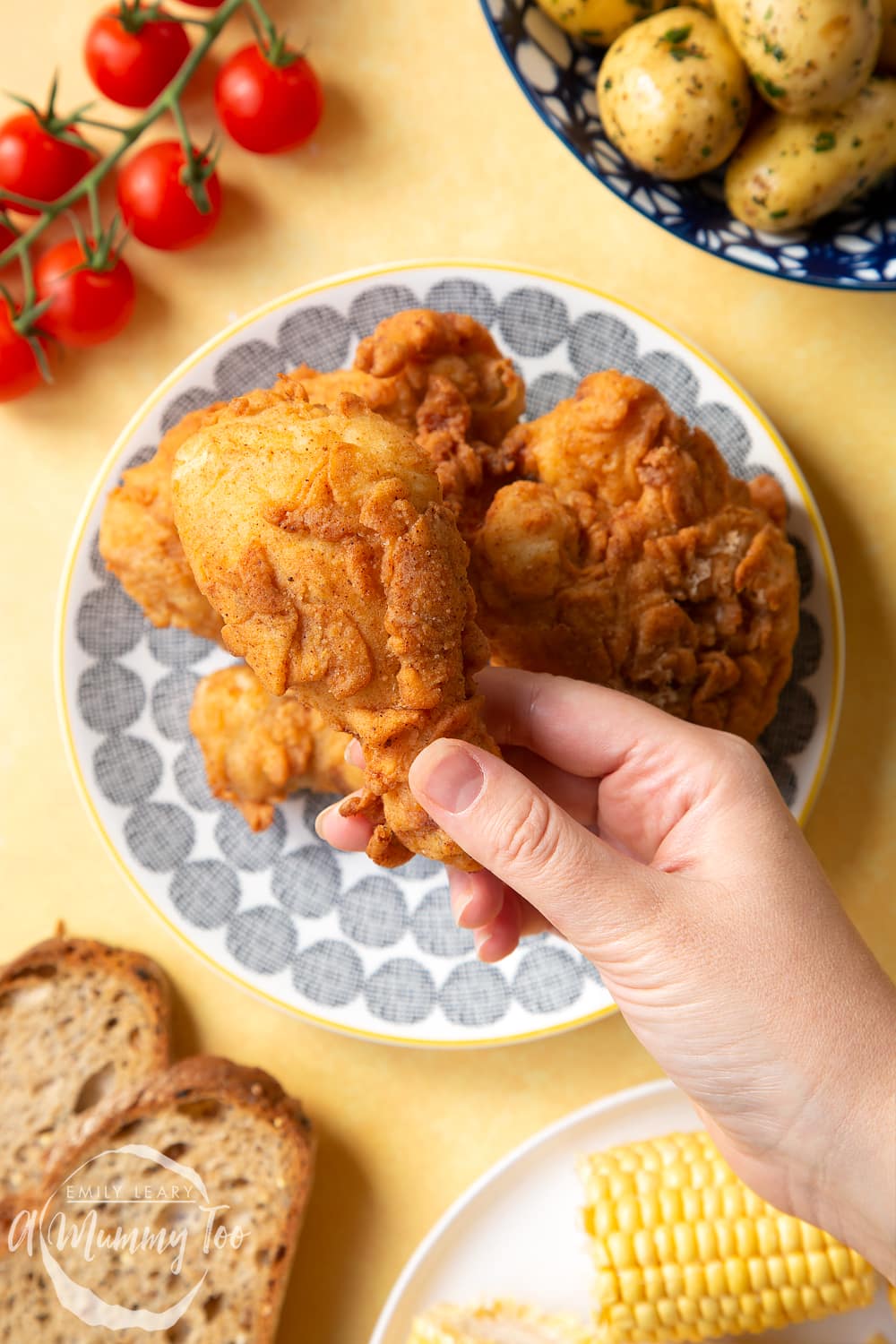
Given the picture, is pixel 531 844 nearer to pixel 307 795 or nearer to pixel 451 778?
pixel 451 778

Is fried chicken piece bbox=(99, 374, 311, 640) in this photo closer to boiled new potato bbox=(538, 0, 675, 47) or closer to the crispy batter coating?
the crispy batter coating

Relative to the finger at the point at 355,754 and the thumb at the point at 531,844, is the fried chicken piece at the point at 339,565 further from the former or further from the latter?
the finger at the point at 355,754

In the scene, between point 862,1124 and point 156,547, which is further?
point 156,547

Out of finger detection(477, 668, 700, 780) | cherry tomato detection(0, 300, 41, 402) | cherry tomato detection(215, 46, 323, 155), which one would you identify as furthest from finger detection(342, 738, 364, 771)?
cherry tomato detection(215, 46, 323, 155)

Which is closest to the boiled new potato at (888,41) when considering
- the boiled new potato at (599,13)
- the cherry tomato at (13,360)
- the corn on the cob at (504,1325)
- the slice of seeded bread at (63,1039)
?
the boiled new potato at (599,13)

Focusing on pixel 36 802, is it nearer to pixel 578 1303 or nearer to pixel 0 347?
pixel 0 347

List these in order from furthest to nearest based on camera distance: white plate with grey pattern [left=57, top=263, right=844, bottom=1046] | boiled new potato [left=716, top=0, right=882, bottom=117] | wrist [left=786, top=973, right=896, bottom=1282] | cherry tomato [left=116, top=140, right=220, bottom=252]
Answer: cherry tomato [left=116, top=140, right=220, bottom=252], white plate with grey pattern [left=57, top=263, right=844, bottom=1046], boiled new potato [left=716, top=0, right=882, bottom=117], wrist [left=786, top=973, right=896, bottom=1282]

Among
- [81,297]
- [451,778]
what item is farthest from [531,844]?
[81,297]
